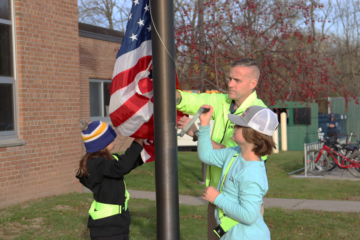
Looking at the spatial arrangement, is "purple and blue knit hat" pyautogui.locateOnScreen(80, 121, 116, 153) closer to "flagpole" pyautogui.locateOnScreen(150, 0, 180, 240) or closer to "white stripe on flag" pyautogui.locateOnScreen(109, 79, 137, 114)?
"white stripe on flag" pyautogui.locateOnScreen(109, 79, 137, 114)

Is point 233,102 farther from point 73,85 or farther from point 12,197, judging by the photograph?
point 73,85

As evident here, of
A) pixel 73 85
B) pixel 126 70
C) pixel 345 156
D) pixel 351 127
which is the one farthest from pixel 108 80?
pixel 126 70

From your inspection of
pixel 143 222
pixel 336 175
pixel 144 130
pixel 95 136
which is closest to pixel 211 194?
pixel 144 130

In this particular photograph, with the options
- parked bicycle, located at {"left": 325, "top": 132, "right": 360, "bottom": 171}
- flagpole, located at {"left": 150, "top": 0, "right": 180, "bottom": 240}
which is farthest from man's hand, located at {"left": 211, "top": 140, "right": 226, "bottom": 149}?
parked bicycle, located at {"left": 325, "top": 132, "right": 360, "bottom": 171}

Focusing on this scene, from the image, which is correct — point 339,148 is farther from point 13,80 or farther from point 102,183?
point 102,183

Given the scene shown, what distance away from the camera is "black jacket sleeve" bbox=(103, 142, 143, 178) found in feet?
10.6

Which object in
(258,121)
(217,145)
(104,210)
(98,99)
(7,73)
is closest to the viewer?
(258,121)

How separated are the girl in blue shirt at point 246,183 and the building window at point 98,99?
1582 cm

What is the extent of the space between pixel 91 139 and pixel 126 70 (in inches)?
27.3

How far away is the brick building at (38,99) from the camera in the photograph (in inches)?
308

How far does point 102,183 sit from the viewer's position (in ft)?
11.4

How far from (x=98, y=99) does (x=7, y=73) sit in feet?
34.7

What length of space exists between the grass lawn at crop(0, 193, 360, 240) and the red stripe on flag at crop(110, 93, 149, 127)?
10.1 ft

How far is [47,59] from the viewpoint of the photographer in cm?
852
